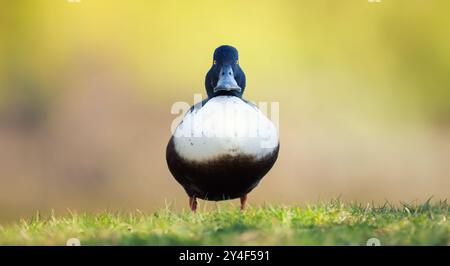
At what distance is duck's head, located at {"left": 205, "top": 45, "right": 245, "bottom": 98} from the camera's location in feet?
16.0

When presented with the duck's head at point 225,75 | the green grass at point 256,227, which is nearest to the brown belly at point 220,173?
the green grass at point 256,227

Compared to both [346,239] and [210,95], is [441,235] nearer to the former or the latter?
[346,239]

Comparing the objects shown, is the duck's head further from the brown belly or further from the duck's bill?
the brown belly

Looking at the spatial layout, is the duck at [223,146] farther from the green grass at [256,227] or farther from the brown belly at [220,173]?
the green grass at [256,227]

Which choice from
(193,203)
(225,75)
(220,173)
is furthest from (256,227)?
(225,75)

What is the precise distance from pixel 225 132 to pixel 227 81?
0.45 m

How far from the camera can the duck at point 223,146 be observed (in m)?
4.60

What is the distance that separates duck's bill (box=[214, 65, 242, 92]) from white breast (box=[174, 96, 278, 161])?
0.07m

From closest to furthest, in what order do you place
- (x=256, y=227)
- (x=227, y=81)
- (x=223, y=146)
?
(x=256, y=227), (x=223, y=146), (x=227, y=81)

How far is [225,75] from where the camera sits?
16.3 ft

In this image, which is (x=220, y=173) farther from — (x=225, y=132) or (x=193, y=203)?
(x=193, y=203)
